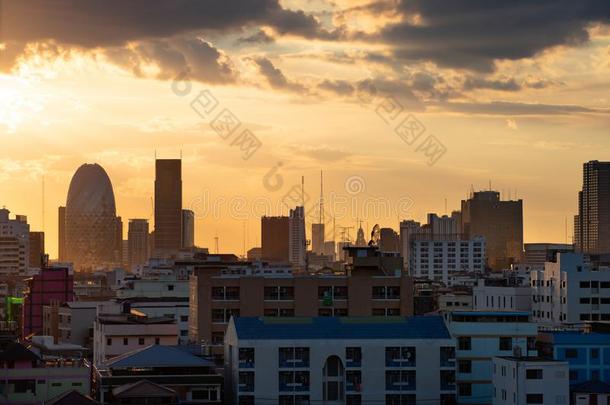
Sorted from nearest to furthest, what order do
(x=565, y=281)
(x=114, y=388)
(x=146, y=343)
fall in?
(x=114, y=388) < (x=146, y=343) < (x=565, y=281)

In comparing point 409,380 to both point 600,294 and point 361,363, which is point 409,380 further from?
point 600,294

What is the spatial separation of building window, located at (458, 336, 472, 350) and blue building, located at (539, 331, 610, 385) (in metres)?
4.55

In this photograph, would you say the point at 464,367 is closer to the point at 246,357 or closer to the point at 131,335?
the point at 246,357

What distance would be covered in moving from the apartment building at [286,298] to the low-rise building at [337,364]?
54.4 feet

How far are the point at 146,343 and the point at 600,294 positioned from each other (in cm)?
3982

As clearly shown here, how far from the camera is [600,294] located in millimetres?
118875

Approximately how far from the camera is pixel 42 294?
145625 millimetres

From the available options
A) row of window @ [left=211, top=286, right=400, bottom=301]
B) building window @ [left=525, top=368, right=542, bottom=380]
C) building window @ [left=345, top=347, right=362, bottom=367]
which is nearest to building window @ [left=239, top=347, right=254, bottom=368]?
building window @ [left=345, top=347, right=362, bottom=367]

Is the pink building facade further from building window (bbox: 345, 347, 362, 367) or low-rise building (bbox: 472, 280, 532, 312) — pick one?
building window (bbox: 345, 347, 362, 367)

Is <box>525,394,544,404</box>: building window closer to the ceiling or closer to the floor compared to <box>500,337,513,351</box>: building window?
closer to the floor

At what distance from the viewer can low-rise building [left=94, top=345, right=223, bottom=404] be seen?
235ft

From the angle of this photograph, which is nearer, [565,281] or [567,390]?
[567,390]

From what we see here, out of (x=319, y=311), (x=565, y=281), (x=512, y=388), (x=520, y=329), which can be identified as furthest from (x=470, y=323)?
(x=565, y=281)

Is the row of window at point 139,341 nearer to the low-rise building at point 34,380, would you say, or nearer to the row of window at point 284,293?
the row of window at point 284,293
